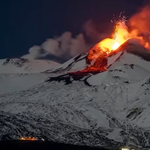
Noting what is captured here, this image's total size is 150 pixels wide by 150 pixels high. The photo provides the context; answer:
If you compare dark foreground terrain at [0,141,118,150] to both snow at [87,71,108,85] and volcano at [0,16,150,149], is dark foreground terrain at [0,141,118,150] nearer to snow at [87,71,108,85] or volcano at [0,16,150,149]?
volcano at [0,16,150,149]

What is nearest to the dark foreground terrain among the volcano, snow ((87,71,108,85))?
the volcano

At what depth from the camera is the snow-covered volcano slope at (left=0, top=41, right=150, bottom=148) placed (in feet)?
422

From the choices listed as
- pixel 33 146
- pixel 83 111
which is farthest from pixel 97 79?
pixel 33 146

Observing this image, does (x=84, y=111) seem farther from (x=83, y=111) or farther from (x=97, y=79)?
(x=97, y=79)

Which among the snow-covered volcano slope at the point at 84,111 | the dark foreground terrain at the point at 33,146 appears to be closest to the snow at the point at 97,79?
the snow-covered volcano slope at the point at 84,111

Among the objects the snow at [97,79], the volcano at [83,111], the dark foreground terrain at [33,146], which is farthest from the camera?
the snow at [97,79]

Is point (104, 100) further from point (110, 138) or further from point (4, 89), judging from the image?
point (4, 89)

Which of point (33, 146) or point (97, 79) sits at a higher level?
point (97, 79)

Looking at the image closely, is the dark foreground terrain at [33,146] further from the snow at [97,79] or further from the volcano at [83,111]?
the snow at [97,79]

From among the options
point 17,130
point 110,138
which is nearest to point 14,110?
point 17,130

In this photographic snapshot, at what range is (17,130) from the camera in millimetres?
128625

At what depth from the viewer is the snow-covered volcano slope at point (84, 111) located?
128500mm

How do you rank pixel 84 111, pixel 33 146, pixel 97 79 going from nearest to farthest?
pixel 33 146
pixel 84 111
pixel 97 79

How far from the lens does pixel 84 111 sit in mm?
154875
